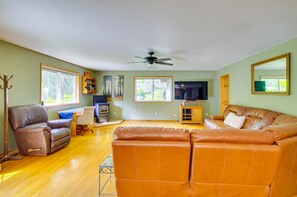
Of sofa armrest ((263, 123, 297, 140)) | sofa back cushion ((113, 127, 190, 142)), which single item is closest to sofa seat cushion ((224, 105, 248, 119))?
sofa armrest ((263, 123, 297, 140))

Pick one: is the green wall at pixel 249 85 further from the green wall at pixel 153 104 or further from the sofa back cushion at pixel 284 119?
the green wall at pixel 153 104

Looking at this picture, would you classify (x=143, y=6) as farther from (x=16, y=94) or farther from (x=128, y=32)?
(x=16, y=94)

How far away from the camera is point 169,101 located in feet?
24.0

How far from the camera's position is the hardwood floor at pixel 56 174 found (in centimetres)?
211

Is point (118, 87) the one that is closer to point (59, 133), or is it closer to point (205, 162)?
point (59, 133)

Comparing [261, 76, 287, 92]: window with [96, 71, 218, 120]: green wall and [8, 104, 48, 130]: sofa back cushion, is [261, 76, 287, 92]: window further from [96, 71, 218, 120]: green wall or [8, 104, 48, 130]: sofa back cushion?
[8, 104, 48, 130]: sofa back cushion

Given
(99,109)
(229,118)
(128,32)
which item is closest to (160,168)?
(128,32)

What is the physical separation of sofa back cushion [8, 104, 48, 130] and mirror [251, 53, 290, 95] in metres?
5.27

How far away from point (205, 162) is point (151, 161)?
0.53 meters

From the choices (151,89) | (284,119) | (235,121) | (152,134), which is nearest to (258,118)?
(235,121)

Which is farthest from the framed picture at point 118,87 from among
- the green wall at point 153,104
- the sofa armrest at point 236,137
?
the sofa armrest at point 236,137

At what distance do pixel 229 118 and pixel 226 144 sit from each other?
294 cm

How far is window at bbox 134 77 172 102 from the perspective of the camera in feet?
24.2

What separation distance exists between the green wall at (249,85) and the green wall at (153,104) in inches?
45.6
